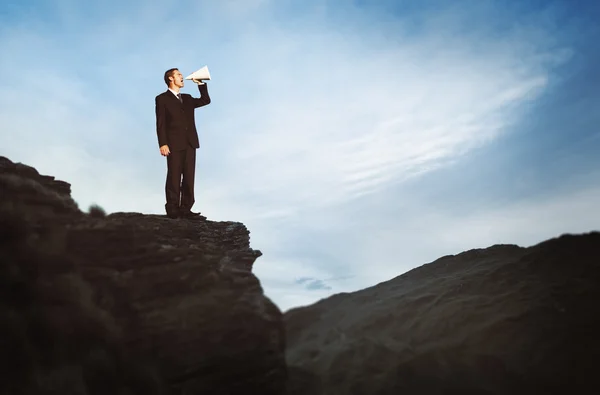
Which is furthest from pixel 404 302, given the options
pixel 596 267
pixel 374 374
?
pixel 596 267

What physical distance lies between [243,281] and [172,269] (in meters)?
1.15

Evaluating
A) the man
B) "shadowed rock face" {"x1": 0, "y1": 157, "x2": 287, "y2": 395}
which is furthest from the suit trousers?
"shadowed rock face" {"x1": 0, "y1": 157, "x2": 287, "y2": 395}

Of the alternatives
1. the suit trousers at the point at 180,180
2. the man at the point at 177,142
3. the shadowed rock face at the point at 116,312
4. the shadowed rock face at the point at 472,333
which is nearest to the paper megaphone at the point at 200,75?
the man at the point at 177,142

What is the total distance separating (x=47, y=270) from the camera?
19.1 feet

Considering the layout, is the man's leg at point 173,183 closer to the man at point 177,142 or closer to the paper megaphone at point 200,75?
→ the man at point 177,142

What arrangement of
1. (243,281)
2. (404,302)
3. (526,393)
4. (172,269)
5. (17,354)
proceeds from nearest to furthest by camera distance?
(17,354) → (526,393) → (172,269) → (243,281) → (404,302)

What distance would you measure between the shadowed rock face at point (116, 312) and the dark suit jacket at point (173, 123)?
10.5ft

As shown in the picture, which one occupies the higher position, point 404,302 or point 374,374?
point 404,302

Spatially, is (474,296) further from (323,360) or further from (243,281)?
(243,281)

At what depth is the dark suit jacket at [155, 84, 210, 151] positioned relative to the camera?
9875 mm

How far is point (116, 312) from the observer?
607cm

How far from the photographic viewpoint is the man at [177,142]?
9.82m

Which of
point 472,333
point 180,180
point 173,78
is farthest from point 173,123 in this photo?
point 472,333

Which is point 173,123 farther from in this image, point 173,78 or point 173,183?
point 173,183
